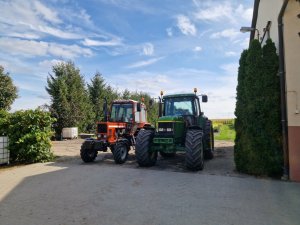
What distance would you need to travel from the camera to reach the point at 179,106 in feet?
35.8

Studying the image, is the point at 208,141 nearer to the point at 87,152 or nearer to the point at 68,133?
the point at 87,152

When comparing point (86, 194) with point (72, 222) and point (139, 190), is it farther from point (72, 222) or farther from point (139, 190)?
point (72, 222)

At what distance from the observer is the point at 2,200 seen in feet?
19.8

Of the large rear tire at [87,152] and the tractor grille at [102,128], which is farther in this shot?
the tractor grille at [102,128]

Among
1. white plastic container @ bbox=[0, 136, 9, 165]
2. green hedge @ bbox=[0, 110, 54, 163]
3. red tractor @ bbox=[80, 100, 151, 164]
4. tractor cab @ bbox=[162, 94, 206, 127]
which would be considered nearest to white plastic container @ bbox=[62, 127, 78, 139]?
green hedge @ bbox=[0, 110, 54, 163]

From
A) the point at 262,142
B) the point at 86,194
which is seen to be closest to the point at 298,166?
the point at 262,142

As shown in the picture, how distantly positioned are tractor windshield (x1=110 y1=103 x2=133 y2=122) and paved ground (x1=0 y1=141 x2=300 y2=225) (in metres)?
3.48

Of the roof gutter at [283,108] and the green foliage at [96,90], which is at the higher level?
the green foliage at [96,90]

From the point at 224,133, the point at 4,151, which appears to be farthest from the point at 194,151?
the point at 224,133

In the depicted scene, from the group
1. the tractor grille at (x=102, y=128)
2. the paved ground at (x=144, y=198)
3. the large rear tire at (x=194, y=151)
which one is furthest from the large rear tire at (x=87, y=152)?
the large rear tire at (x=194, y=151)

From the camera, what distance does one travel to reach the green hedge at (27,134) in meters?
11.4

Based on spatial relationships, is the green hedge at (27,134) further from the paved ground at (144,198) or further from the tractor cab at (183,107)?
the tractor cab at (183,107)

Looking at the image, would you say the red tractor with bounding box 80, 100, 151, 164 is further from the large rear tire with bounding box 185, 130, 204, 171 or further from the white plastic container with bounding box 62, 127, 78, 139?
the white plastic container with bounding box 62, 127, 78, 139

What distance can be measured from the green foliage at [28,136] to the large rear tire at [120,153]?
330 centimetres
